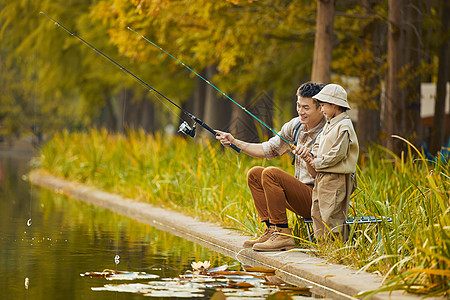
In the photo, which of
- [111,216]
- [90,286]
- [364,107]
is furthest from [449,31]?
[90,286]

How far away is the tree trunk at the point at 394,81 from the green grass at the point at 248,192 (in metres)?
0.45

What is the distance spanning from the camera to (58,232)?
44.2 feet

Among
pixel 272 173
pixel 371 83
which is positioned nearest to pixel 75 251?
pixel 272 173

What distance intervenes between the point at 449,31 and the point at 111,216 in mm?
8146

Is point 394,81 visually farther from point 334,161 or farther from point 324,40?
point 334,161

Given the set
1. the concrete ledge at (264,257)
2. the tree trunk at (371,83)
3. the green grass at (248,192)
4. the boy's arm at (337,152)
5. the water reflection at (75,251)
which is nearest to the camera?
the green grass at (248,192)

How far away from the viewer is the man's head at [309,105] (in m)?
10.3

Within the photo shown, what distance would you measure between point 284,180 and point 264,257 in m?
0.82

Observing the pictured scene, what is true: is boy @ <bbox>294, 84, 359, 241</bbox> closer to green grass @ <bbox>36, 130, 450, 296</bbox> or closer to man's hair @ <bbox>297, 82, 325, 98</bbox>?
green grass @ <bbox>36, 130, 450, 296</bbox>

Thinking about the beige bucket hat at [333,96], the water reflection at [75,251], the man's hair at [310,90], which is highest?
the man's hair at [310,90]

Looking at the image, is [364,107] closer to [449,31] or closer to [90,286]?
[449,31]

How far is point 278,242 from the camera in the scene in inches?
414

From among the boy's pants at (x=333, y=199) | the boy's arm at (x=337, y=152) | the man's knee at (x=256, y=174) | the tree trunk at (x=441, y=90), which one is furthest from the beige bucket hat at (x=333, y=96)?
the tree trunk at (x=441, y=90)

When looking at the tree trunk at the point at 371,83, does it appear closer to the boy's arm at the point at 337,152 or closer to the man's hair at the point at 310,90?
the man's hair at the point at 310,90
